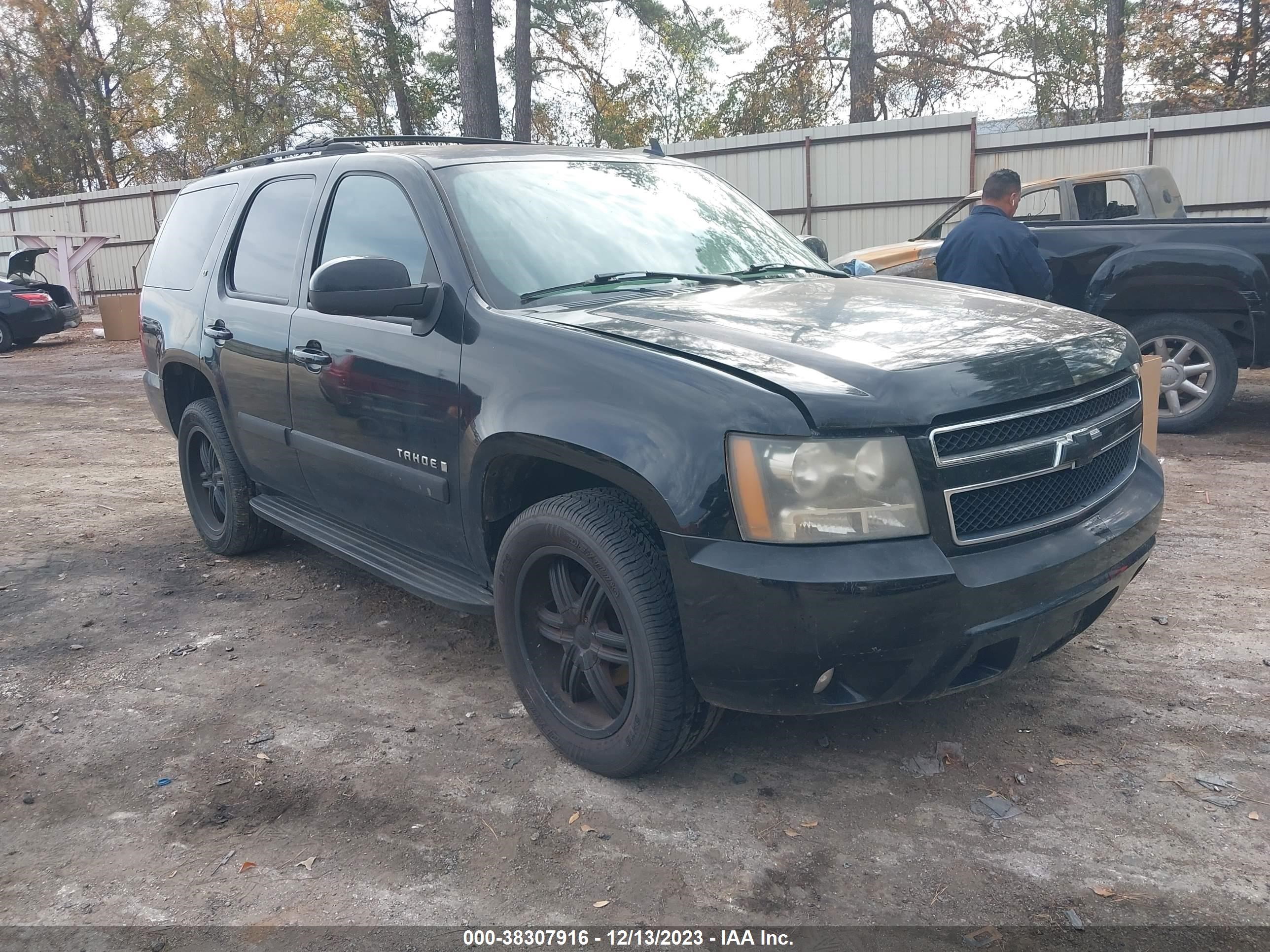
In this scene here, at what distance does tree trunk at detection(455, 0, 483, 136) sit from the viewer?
55.7ft

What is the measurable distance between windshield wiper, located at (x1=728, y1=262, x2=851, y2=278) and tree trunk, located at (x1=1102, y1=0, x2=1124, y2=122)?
82.0 feet

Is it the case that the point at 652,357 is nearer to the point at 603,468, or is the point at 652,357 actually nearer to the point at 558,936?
the point at 603,468

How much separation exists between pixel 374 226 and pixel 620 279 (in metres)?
1.03

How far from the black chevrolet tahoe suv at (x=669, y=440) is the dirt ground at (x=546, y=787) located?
1.17 ft

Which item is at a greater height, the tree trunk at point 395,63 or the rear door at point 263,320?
the tree trunk at point 395,63

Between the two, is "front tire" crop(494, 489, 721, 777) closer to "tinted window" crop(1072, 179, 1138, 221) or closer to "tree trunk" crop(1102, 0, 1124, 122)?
"tinted window" crop(1072, 179, 1138, 221)

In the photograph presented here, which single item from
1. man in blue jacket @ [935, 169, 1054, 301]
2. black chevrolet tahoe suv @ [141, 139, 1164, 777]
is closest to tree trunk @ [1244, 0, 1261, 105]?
man in blue jacket @ [935, 169, 1054, 301]

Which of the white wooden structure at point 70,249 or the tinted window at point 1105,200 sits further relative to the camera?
the white wooden structure at point 70,249

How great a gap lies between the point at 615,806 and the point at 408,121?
30742 millimetres

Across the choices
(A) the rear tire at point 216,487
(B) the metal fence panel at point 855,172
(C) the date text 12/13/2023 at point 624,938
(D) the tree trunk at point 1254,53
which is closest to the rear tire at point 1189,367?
(A) the rear tire at point 216,487

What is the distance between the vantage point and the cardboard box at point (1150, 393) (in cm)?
552

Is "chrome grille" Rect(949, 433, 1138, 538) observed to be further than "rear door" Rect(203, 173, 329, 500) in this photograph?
No

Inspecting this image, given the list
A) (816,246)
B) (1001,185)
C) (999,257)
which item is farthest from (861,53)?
(816,246)

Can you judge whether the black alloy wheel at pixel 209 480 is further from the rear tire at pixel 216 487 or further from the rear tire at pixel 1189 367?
the rear tire at pixel 1189 367
